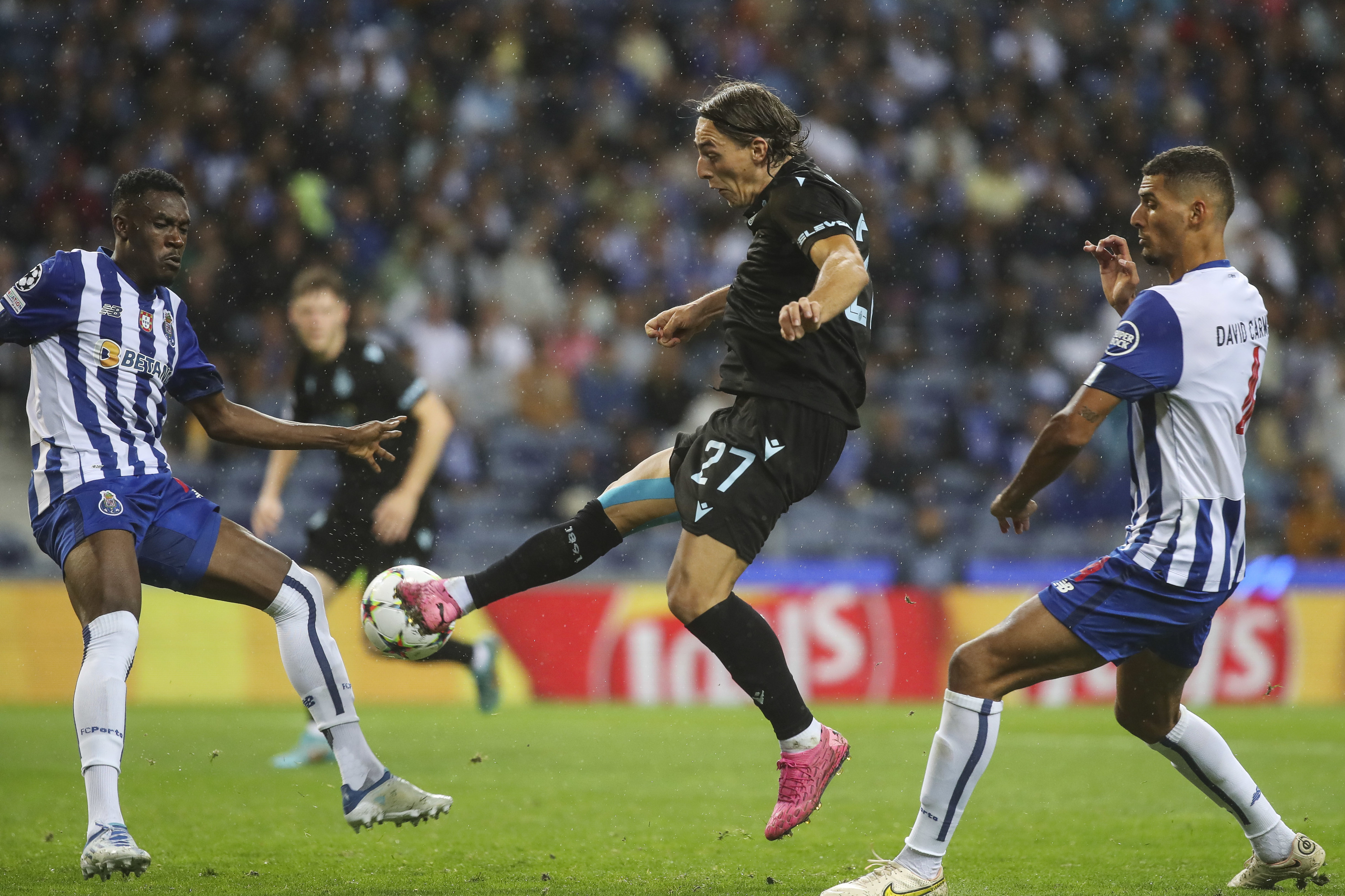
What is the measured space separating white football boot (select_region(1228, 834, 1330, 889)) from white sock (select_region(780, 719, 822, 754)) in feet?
4.71

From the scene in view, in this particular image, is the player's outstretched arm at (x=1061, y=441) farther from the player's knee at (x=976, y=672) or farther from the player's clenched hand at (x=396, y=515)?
the player's clenched hand at (x=396, y=515)

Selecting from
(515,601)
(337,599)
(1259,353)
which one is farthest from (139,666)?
(1259,353)

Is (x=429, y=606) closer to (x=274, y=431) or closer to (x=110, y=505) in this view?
(x=274, y=431)

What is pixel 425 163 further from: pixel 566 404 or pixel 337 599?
pixel 337 599

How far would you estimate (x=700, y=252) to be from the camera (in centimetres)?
1373

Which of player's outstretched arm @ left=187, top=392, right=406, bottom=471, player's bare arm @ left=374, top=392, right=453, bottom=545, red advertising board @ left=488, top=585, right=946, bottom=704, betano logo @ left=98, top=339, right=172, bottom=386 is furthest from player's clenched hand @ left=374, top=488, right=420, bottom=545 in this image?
red advertising board @ left=488, top=585, right=946, bottom=704

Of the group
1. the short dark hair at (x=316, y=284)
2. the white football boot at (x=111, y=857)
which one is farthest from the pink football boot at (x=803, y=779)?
the short dark hair at (x=316, y=284)

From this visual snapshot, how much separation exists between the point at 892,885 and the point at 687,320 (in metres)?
1.98

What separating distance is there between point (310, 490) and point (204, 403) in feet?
22.4

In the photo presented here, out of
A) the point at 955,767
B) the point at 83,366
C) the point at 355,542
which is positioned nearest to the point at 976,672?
the point at 955,767

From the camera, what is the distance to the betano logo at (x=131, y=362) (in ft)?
14.6

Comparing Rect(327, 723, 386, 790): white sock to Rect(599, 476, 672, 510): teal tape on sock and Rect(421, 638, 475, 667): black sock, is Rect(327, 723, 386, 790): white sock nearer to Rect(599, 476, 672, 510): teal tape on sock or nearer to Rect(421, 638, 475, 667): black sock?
Rect(599, 476, 672, 510): teal tape on sock

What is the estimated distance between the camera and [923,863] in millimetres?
4059

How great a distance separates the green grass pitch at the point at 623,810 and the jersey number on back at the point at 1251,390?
146 centimetres
